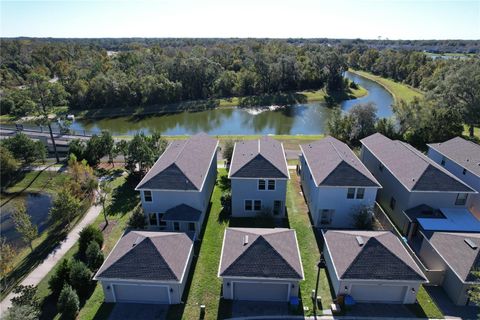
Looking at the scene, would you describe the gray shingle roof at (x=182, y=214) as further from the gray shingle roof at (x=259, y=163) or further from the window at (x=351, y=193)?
the window at (x=351, y=193)

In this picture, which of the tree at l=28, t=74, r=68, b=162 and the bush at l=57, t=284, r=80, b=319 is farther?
the tree at l=28, t=74, r=68, b=162

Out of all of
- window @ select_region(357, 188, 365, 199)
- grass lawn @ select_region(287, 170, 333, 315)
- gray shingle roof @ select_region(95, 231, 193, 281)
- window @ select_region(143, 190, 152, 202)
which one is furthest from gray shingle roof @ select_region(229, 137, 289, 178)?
gray shingle roof @ select_region(95, 231, 193, 281)

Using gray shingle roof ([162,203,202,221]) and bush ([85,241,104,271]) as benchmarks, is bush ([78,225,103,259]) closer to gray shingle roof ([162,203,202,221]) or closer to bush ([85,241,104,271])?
bush ([85,241,104,271])

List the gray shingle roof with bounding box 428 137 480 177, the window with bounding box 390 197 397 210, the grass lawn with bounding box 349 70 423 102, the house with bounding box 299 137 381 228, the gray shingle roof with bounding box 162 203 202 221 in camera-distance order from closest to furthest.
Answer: the gray shingle roof with bounding box 162 203 202 221 → the house with bounding box 299 137 381 228 → the window with bounding box 390 197 397 210 → the gray shingle roof with bounding box 428 137 480 177 → the grass lawn with bounding box 349 70 423 102

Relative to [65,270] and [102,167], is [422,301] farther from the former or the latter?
[102,167]

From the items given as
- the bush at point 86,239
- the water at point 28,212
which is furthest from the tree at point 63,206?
the water at point 28,212

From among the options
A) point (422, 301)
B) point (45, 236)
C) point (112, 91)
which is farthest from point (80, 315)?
point (112, 91)

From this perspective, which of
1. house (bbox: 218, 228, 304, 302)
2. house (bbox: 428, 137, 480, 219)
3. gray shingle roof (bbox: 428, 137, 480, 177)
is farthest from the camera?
gray shingle roof (bbox: 428, 137, 480, 177)
